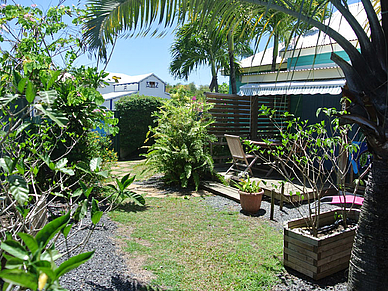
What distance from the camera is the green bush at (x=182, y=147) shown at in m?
7.36

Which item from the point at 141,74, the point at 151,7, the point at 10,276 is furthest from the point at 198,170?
the point at 141,74

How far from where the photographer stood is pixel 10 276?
0.90 meters

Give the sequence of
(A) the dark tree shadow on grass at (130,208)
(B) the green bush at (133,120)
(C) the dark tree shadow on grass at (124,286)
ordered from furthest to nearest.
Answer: (B) the green bush at (133,120), (A) the dark tree shadow on grass at (130,208), (C) the dark tree shadow on grass at (124,286)

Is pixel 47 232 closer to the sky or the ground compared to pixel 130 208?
closer to the sky

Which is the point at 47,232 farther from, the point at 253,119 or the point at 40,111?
→ the point at 253,119

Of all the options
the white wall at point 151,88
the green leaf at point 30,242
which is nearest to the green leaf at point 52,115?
the green leaf at point 30,242

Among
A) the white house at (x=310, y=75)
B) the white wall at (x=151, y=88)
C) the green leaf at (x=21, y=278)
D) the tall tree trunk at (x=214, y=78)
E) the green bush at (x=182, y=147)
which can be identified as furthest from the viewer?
the white wall at (x=151, y=88)

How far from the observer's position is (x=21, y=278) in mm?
917

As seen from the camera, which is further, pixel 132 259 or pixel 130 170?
pixel 130 170

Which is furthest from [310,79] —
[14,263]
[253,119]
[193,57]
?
[193,57]

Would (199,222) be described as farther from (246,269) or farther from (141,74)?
(141,74)

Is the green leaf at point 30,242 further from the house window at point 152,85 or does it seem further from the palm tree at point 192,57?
the house window at point 152,85

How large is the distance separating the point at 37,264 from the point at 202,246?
3459mm

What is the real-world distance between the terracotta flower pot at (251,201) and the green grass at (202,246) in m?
0.22
